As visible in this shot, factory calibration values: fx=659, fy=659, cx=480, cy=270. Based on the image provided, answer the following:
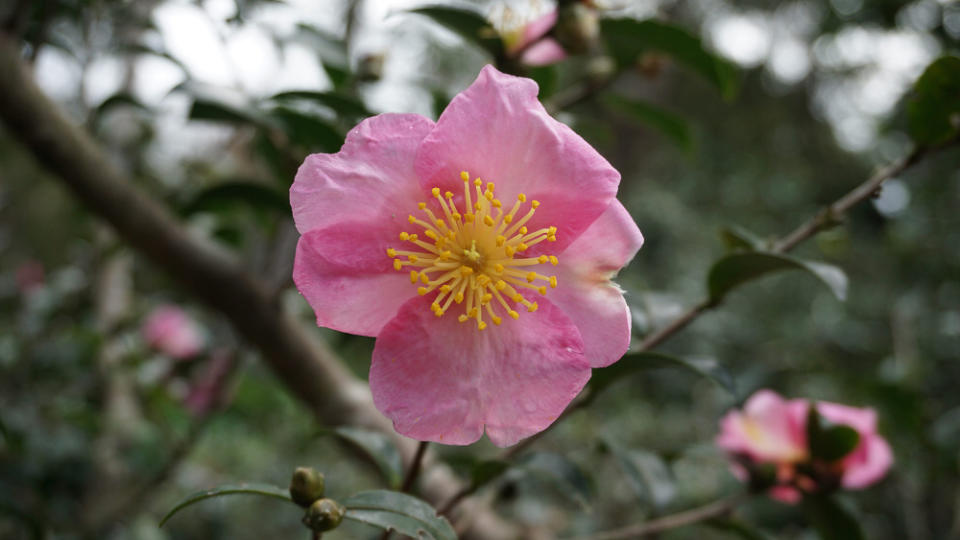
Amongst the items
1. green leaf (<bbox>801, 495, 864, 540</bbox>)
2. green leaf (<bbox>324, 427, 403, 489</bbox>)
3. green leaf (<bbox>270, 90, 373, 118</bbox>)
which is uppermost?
green leaf (<bbox>270, 90, 373, 118</bbox>)

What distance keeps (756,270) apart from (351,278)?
433 mm

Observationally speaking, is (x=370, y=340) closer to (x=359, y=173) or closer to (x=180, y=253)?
(x=180, y=253)

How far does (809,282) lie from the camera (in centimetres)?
339

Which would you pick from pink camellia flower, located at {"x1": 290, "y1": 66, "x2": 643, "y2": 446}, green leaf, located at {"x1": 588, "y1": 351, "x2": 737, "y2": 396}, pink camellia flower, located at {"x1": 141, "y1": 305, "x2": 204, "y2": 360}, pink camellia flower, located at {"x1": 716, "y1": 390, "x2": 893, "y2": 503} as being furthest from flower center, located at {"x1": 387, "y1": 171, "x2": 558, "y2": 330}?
pink camellia flower, located at {"x1": 141, "y1": 305, "x2": 204, "y2": 360}

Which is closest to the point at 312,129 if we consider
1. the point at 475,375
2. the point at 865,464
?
the point at 475,375

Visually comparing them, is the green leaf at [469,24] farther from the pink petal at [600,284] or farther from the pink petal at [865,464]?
the pink petal at [865,464]

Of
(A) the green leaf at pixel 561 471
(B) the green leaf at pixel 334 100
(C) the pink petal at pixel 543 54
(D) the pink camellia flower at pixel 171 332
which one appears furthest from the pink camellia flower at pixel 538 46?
(D) the pink camellia flower at pixel 171 332

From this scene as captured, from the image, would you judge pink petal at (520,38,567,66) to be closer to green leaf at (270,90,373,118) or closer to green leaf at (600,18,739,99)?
green leaf at (600,18,739,99)

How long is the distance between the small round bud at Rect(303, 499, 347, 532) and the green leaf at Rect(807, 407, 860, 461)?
0.68 m

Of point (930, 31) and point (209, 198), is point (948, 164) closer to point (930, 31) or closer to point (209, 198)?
point (930, 31)

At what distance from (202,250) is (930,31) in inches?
107

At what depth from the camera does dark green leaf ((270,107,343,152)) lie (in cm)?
81

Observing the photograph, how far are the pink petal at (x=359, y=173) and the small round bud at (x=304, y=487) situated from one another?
210 mm

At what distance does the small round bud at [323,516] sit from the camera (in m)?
0.53
